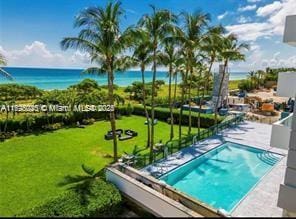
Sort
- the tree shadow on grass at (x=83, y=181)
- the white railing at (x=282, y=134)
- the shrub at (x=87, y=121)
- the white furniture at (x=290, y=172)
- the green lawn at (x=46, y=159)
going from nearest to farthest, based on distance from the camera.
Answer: the white furniture at (x=290, y=172)
the tree shadow on grass at (x=83, y=181)
the white railing at (x=282, y=134)
the green lawn at (x=46, y=159)
the shrub at (x=87, y=121)

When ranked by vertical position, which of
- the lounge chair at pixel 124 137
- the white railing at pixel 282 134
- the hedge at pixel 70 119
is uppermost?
→ the white railing at pixel 282 134

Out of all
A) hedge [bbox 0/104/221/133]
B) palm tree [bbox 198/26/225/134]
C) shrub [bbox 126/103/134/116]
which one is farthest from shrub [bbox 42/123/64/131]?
palm tree [bbox 198/26/225/134]

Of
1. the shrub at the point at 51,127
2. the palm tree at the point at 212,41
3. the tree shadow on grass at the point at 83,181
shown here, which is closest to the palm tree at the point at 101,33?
the tree shadow on grass at the point at 83,181

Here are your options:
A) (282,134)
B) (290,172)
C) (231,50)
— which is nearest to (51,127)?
(231,50)

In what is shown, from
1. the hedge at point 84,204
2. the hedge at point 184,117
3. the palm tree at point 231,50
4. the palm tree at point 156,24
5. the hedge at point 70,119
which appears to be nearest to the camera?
the hedge at point 84,204

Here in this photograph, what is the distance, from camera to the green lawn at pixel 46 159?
11484 mm

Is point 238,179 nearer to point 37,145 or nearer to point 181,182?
point 181,182

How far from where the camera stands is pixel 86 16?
1255cm

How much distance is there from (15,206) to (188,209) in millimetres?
7487

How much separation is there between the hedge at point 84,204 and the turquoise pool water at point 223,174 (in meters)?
5.07

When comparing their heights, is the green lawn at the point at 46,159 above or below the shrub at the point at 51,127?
below

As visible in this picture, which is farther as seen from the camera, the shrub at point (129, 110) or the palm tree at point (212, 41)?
the shrub at point (129, 110)

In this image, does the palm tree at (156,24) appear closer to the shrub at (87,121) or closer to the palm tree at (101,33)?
the palm tree at (101,33)

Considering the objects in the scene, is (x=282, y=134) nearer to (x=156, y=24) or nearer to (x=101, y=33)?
(x=101, y=33)
